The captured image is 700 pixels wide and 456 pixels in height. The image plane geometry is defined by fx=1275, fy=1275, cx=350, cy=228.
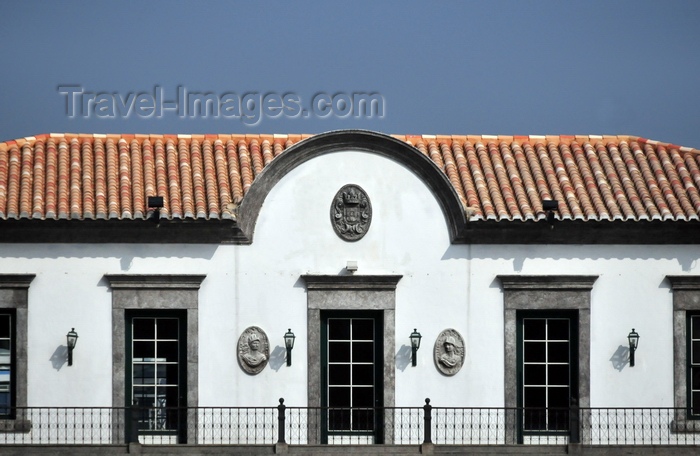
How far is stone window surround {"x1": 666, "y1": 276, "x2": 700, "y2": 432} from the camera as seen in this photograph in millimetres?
23203

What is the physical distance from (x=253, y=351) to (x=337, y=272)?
2066mm

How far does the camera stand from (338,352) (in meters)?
23.1

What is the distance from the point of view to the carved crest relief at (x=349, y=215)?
908 inches

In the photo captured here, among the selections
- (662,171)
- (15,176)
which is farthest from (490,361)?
(15,176)

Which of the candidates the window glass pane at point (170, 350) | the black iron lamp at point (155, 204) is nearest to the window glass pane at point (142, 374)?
the window glass pane at point (170, 350)

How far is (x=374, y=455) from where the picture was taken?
22016 mm

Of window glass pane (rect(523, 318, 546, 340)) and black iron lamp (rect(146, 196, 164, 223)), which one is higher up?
black iron lamp (rect(146, 196, 164, 223))

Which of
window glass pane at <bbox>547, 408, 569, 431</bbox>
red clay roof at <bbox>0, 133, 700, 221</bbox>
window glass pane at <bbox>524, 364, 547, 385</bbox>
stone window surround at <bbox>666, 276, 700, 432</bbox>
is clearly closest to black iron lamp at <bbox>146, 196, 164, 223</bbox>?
red clay roof at <bbox>0, 133, 700, 221</bbox>

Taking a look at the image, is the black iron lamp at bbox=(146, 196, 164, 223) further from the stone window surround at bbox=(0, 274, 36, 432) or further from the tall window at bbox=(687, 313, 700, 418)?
the tall window at bbox=(687, 313, 700, 418)

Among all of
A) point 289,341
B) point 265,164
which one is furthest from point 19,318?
point 265,164

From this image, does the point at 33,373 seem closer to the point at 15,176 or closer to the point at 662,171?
the point at 15,176

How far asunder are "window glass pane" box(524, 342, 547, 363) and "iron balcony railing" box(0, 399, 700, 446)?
0.94 meters

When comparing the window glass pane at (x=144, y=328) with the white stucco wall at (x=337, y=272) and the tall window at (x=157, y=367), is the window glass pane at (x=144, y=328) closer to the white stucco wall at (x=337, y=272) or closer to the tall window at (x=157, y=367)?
the tall window at (x=157, y=367)

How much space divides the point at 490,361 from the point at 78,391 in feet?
24.3
